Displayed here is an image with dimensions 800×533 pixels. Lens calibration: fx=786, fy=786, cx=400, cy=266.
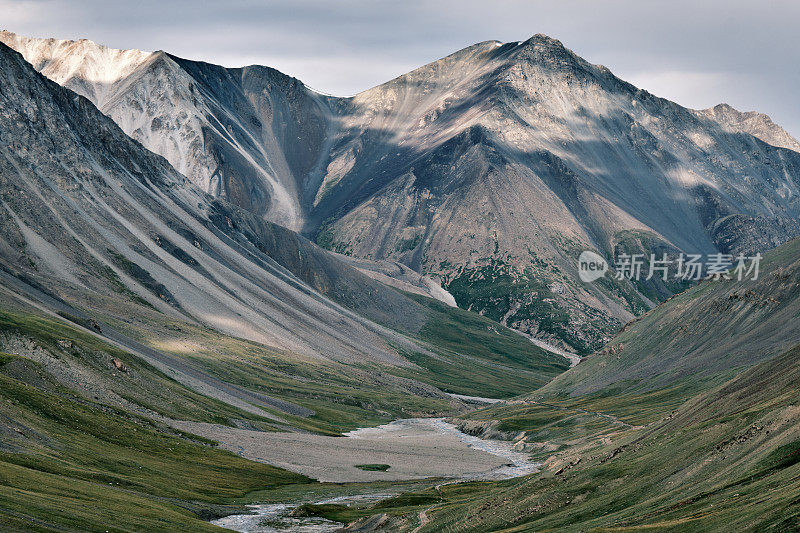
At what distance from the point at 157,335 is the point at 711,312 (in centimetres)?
12415

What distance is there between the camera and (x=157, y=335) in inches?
6683

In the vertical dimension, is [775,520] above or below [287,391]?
below

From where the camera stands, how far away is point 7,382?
81.1 metres

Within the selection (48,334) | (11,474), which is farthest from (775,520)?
(48,334)

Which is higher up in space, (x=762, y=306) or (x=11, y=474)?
(x=762, y=306)

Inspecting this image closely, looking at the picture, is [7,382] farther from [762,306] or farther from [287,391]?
[762,306]

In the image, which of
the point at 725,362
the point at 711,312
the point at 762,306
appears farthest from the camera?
the point at 711,312

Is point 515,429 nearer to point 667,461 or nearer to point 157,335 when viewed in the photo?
point 157,335

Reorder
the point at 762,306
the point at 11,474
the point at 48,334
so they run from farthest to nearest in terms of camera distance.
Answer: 1. the point at 762,306
2. the point at 48,334
3. the point at 11,474

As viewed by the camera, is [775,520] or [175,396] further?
[175,396]

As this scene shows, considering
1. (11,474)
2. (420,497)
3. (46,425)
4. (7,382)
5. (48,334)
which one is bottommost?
(420,497)

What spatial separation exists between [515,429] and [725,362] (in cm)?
4268

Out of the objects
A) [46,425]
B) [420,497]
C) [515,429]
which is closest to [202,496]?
[46,425]

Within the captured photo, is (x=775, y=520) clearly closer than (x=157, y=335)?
Yes
